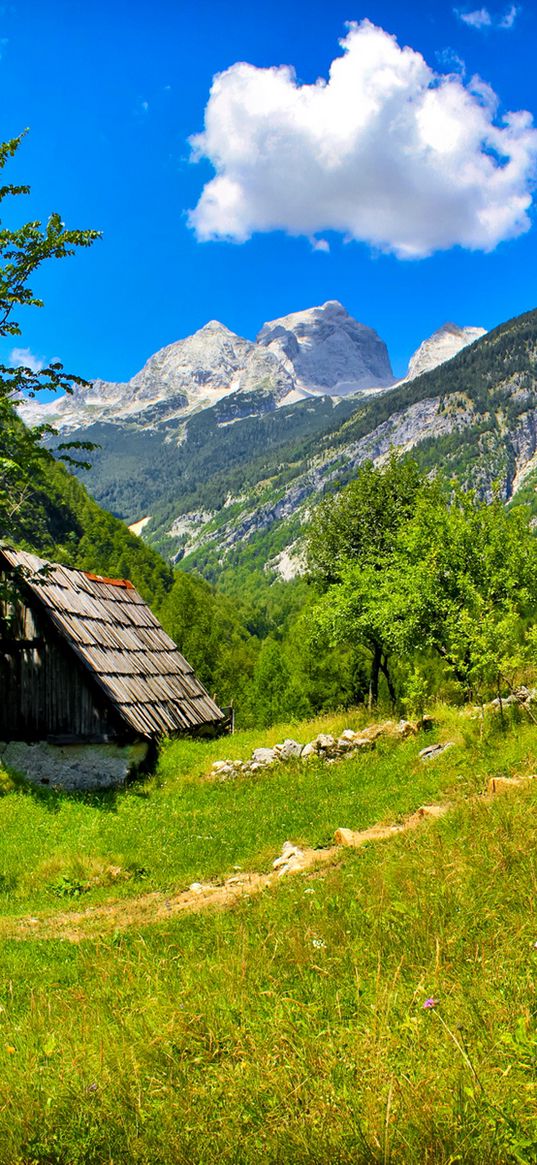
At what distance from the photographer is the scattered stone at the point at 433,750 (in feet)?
50.2

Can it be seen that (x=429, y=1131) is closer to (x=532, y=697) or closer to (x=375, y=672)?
(x=532, y=697)

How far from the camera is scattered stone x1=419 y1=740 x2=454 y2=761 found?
50.2 ft

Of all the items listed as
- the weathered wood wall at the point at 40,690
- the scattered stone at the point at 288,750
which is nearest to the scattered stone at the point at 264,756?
the scattered stone at the point at 288,750

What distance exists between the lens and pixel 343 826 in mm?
11750

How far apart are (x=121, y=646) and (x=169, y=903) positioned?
13115 mm

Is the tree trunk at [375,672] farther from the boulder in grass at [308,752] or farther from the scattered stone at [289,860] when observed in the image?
the scattered stone at [289,860]

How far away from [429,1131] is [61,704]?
1754 cm

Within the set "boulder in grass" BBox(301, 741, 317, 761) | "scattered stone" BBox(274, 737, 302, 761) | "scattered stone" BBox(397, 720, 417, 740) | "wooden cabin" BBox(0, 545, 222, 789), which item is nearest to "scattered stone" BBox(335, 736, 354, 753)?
"boulder in grass" BBox(301, 741, 317, 761)

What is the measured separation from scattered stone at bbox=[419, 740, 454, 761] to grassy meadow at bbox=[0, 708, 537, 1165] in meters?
4.25

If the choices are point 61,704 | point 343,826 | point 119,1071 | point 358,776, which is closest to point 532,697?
point 358,776

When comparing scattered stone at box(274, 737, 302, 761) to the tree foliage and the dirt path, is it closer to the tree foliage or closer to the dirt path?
the tree foliage

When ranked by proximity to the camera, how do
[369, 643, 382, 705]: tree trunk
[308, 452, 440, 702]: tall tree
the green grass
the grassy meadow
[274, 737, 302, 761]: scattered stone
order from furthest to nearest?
[308, 452, 440, 702]: tall tree < [369, 643, 382, 705]: tree trunk < [274, 737, 302, 761]: scattered stone < the green grass < the grassy meadow

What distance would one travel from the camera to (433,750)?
15.7 metres

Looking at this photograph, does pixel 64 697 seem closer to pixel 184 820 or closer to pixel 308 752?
pixel 184 820
